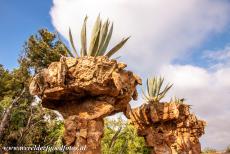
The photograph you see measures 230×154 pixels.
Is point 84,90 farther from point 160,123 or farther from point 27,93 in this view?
point 27,93

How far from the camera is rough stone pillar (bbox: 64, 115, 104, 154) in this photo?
5.92m

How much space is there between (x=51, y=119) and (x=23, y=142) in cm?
235

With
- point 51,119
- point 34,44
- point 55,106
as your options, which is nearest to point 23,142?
point 51,119

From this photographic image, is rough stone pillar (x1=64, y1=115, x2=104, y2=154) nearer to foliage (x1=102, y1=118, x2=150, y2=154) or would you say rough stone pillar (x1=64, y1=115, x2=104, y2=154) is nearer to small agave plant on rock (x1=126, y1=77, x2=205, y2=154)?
small agave plant on rock (x1=126, y1=77, x2=205, y2=154)

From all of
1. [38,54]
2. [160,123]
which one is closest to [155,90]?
[160,123]

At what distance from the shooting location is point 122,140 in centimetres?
1355

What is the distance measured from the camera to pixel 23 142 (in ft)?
52.3

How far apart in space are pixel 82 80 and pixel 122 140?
809 cm

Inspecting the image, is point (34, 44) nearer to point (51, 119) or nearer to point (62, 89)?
point (51, 119)

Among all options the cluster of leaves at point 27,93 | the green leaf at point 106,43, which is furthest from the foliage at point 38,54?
the green leaf at point 106,43

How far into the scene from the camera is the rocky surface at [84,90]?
→ 5.94m

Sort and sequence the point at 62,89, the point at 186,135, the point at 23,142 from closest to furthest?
the point at 62,89 < the point at 186,135 < the point at 23,142

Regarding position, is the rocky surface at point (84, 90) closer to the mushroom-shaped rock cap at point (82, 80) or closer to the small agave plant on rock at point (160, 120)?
the mushroom-shaped rock cap at point (82, 80)

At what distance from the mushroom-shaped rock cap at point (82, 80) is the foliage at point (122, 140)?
6.42 m
